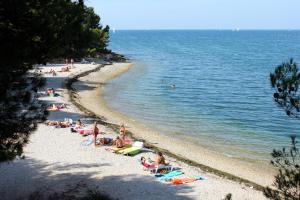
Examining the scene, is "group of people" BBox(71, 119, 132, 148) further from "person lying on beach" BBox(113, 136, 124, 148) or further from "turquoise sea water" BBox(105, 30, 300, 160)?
"turquoise sea water" BBox(105, 30, 300, 160)

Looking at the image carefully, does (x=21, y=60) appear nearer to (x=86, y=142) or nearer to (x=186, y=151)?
(x=86, y=142)

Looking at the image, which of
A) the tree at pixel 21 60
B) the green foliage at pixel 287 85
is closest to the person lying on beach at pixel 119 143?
the tree at pixel 21 60

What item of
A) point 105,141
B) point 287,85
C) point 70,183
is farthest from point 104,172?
point 287,85

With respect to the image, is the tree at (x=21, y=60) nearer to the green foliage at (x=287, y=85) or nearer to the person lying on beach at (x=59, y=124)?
the green foliage at (x=287, y=85)

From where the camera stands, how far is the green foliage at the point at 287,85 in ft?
26.1

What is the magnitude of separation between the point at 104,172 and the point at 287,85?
529 inches

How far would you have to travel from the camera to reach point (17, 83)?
12.1 m

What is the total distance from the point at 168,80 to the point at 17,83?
52.1 m

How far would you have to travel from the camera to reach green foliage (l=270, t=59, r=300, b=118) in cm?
794

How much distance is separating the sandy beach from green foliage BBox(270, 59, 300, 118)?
10113 mm

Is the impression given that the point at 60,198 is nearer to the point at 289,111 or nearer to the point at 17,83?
the point at 17,83

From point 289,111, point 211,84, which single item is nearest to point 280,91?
point 289,111

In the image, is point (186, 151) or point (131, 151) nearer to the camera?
point (131, 151)

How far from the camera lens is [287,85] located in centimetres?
796
